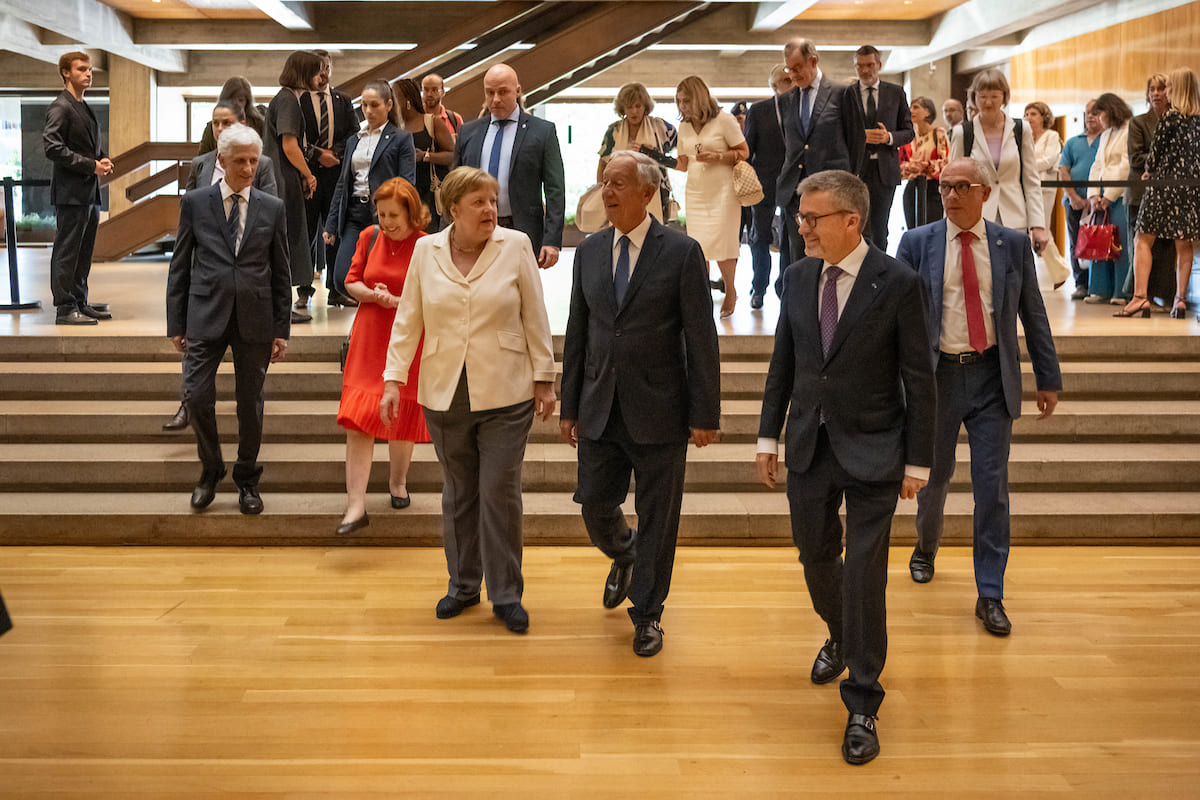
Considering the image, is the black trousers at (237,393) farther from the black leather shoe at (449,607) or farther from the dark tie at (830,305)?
the dark tie at (830,305)

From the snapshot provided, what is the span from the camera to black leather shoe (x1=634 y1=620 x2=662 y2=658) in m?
4.01

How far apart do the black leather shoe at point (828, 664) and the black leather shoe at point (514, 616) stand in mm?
1047

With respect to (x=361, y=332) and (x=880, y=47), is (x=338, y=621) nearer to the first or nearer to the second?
(x=361, y=332)

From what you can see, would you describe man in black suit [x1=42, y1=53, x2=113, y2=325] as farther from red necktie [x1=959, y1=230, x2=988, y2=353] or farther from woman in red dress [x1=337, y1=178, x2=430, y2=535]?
red necktie [x1=959, y1=230, x2=988, y2=353]

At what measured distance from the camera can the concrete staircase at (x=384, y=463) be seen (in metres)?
5.40

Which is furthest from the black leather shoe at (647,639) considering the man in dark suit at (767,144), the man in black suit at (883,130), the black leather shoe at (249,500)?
the man in dark suit at (767,144)

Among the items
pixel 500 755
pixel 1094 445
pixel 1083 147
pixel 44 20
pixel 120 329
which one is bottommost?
pixel 500 755

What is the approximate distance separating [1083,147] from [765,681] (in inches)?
321

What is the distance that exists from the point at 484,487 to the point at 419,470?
1629 mm

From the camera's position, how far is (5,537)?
211 inches

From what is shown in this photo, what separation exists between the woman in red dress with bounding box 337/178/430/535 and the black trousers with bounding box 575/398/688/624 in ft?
3.66

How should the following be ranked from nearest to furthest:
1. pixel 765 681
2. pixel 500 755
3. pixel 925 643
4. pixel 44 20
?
pixel 500 755
pixel 765 681
pixel 925 643
pixel 44 20

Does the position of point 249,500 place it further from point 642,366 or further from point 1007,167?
point 1007,167

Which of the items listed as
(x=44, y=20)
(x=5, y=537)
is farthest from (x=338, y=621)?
(x=44, y=20)
